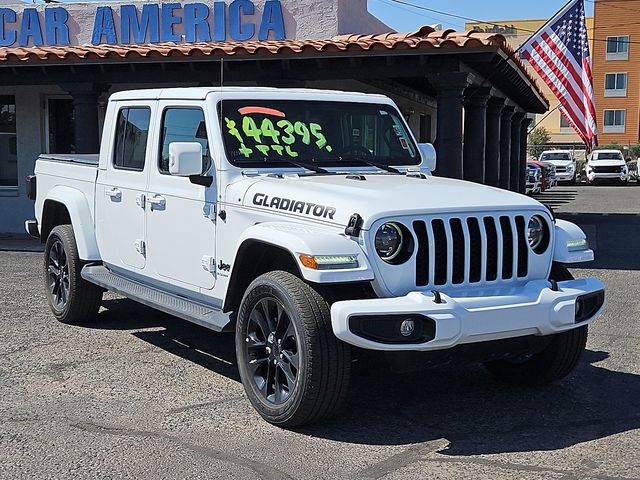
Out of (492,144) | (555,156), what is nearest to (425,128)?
(492,144)

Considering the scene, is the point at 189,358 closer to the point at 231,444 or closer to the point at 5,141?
the point at 231,444

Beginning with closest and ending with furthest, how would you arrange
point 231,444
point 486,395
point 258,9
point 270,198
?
point 231,444
point 270,198
point 486,395
point 258,9

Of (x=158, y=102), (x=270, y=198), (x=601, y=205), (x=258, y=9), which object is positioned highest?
(x=258, y=9)

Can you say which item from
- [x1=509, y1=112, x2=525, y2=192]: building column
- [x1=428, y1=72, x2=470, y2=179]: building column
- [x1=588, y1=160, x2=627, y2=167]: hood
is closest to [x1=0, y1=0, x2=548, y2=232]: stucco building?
[x1=428, y1=72, x2=470, y2=179]: building column

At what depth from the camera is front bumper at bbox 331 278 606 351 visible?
4398 millimetres

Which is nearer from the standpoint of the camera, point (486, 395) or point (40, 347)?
point (486, 395)

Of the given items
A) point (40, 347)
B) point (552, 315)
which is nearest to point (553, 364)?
point (552, 315)

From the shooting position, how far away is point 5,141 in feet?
50.2

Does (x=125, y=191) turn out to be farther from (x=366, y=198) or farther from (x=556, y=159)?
(x=556, y=159)

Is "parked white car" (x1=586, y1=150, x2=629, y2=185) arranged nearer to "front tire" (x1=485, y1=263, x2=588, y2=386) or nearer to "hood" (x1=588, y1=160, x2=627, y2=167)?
"hood" (x1=588, y1=160, x2=627, y2=167)

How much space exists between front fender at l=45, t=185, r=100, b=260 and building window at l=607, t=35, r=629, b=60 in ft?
180

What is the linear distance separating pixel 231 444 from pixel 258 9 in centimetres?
1102

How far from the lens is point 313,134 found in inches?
243

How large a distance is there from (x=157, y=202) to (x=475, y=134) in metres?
8.24
